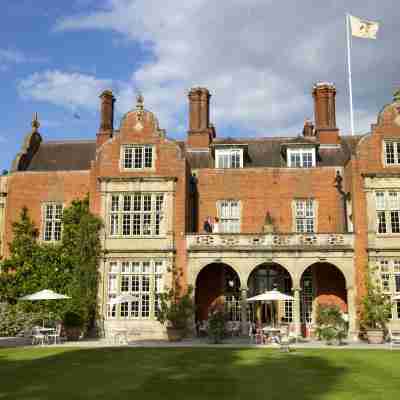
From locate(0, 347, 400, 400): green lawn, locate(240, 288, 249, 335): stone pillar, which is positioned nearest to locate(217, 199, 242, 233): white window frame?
locate(240, 288, 249, 335): stone pillar

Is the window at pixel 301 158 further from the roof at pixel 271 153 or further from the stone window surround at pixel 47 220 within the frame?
the stone window surround at pixel 47 220

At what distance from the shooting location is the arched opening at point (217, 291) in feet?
94.6

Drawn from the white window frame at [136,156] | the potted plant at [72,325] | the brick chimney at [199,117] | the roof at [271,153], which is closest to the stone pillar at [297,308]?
the roof at [271,153]

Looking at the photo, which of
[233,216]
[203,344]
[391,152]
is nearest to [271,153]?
[233,216]

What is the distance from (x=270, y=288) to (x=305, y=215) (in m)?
4.30

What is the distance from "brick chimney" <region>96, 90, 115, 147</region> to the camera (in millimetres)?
33812

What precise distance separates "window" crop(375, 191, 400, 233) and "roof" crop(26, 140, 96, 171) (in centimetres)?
1656

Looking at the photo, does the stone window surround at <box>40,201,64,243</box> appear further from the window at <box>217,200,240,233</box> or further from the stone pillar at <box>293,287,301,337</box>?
the stone pillar at <box>293,287,301,337</box>

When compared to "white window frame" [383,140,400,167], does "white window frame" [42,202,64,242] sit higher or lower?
lower

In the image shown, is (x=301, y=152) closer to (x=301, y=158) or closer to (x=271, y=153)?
(x=301, y=158)

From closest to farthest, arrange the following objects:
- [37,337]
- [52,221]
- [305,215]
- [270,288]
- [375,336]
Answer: [37,337]
[375,336]
[270,288]
[305,215]
[52,221]

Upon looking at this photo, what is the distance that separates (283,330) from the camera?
79.3 feet

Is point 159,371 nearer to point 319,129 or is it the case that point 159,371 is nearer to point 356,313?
point 356,313

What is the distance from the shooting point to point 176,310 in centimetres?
2584
